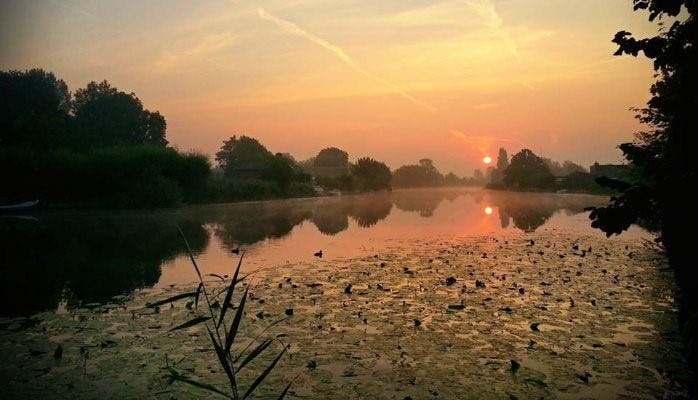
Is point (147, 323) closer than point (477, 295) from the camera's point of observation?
Yes

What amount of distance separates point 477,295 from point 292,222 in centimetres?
2859

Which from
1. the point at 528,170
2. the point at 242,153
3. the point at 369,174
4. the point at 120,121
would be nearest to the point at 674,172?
the point at 120,121

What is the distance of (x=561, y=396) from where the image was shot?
7.36 m

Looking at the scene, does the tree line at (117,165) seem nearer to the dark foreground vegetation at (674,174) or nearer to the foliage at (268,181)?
the foliage at (268,181)

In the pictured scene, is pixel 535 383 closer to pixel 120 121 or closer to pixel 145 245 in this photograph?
pixel 145 245

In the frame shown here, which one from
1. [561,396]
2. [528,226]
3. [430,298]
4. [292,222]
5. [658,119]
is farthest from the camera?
[292,222]

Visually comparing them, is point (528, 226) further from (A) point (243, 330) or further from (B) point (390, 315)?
(A) point (243, 330)

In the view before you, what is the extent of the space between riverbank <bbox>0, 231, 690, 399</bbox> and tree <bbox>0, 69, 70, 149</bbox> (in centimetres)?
6346

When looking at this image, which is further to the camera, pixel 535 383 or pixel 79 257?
pixel 79 257

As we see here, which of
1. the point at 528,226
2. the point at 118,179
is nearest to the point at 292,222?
the point at 528,226

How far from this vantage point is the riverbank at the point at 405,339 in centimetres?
786

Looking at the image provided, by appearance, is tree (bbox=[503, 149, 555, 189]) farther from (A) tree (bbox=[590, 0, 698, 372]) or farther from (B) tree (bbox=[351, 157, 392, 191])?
(A) tree (bbox=[590, 0, 698, 372])

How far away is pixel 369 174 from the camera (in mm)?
127812

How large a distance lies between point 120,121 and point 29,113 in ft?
88.9
